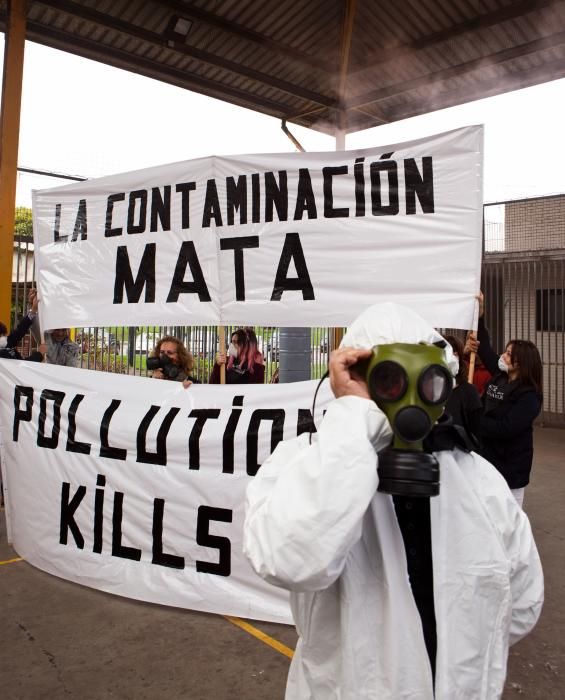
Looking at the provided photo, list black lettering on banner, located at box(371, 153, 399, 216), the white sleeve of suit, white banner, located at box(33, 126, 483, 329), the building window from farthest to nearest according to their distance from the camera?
the building window < black lettering on banner, located at box(371, 153, 399, 216) < white banner, located at box(33, 126, 483, 329) < the white sleeve of suit

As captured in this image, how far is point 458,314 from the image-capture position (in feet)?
10.0

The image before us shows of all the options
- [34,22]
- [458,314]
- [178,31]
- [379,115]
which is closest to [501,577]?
[458,314]

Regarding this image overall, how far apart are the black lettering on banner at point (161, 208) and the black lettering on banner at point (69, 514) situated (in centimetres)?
176

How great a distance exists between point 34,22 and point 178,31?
5.91 feet

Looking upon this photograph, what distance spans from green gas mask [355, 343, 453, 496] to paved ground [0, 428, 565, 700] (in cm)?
206

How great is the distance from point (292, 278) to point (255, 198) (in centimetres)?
57

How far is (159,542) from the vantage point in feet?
11.1

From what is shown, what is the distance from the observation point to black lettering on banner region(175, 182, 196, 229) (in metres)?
3.72

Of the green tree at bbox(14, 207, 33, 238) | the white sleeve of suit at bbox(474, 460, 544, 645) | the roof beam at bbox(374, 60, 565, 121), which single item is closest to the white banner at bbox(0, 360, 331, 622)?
the white sleeve of suit at bbox(474, 460, 544, 645)

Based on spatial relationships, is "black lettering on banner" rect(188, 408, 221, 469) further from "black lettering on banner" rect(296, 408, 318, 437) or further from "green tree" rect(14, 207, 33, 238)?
"green tree" rect(14, 207, 33, 238)

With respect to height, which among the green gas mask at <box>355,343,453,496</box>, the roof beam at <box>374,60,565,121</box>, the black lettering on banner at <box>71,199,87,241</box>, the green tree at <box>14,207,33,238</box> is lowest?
the green gas mask at <box>355,343,453,496</box>

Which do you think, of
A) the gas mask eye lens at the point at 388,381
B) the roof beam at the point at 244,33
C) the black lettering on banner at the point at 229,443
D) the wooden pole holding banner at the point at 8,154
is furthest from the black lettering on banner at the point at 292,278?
the roof beam at the point at 244,33

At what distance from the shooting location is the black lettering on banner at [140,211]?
3.85 metres

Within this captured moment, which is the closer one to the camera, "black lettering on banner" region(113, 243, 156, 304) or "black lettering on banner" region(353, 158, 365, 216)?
"black lettering on banner" region(353, 158, 365, 216)
